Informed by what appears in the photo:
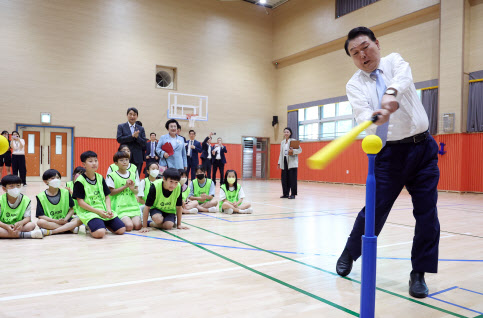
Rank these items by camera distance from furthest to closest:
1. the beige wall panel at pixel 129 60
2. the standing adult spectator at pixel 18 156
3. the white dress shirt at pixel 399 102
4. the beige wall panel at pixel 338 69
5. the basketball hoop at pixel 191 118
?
1. the basketball hoop at pixel 191 118
2. the beige wall panel at pixel 129 60
3. the beige wall panel at pixel 338 69
4. the standing adult spectator at pixel 18 156
5. the white dress shirt at pixel 399 102

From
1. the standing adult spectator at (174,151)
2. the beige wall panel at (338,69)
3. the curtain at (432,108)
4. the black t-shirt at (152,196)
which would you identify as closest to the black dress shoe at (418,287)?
the black t-shirt at (152,196)

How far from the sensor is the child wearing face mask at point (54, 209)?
3957 mm

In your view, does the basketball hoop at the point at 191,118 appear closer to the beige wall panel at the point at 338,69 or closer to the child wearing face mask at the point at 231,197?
the beige wall panel at the point at 338,69

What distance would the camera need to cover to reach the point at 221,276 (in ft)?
8.29

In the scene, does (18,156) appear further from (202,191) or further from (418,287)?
(418,287)

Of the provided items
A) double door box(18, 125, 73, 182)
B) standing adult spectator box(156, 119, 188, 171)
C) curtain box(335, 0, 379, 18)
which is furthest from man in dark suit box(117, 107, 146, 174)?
curtain box(335, 0, 379, 18)

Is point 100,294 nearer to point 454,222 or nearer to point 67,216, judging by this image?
point 67,216

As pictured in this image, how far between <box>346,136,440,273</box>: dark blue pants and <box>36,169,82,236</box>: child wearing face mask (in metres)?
3.27

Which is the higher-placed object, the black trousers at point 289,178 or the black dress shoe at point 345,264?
the black trousers at point 289,178

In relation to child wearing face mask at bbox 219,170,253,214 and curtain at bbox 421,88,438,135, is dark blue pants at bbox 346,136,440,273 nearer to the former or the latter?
child wearing face mask at bbox 219,170,253,214

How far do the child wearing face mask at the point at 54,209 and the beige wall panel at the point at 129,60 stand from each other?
9.99m

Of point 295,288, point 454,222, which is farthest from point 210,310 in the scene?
point 454,222

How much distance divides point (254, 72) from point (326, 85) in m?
3.61

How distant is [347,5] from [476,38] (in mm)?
4999
